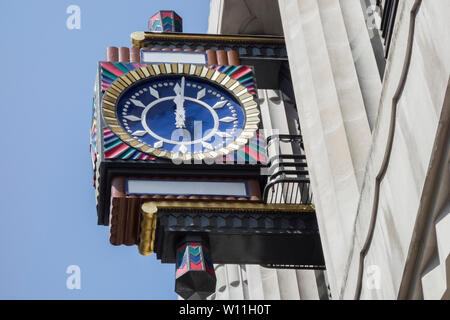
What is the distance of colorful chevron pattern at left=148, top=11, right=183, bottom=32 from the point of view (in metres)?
28.2

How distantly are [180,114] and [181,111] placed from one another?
0.34 feet

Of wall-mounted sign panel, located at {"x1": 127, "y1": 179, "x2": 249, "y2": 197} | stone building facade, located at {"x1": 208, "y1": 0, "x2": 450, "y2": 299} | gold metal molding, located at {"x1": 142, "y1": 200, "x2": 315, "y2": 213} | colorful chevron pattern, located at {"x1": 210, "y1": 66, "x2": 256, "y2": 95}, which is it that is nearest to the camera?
stone building facade, located at {"x1": 208, "y1": 0, "x2": 450, "y2": 299}

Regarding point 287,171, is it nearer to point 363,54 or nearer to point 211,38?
point 363,54

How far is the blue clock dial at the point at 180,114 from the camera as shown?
2244 centimetres

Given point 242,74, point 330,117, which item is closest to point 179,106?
point 242,74

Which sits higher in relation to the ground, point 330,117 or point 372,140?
point 330,117

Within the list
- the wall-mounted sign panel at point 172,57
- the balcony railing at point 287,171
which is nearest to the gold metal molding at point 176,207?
the balcony railing at point 287,171

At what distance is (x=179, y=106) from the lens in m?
23.3

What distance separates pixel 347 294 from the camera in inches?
593

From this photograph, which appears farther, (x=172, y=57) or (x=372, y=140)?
(x=172, y=57)

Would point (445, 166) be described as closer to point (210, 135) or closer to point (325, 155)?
point (325, 155)

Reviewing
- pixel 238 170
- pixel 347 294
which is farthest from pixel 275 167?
pixel 347 294

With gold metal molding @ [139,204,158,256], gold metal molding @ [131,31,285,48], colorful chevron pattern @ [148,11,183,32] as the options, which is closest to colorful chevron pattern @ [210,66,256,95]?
gold metal molding @ [131,31,285,48]

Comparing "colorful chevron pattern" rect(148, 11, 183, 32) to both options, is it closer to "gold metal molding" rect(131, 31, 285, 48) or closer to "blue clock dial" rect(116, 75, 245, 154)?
"gold metal molding" rect(131, 31, 285, 48)
